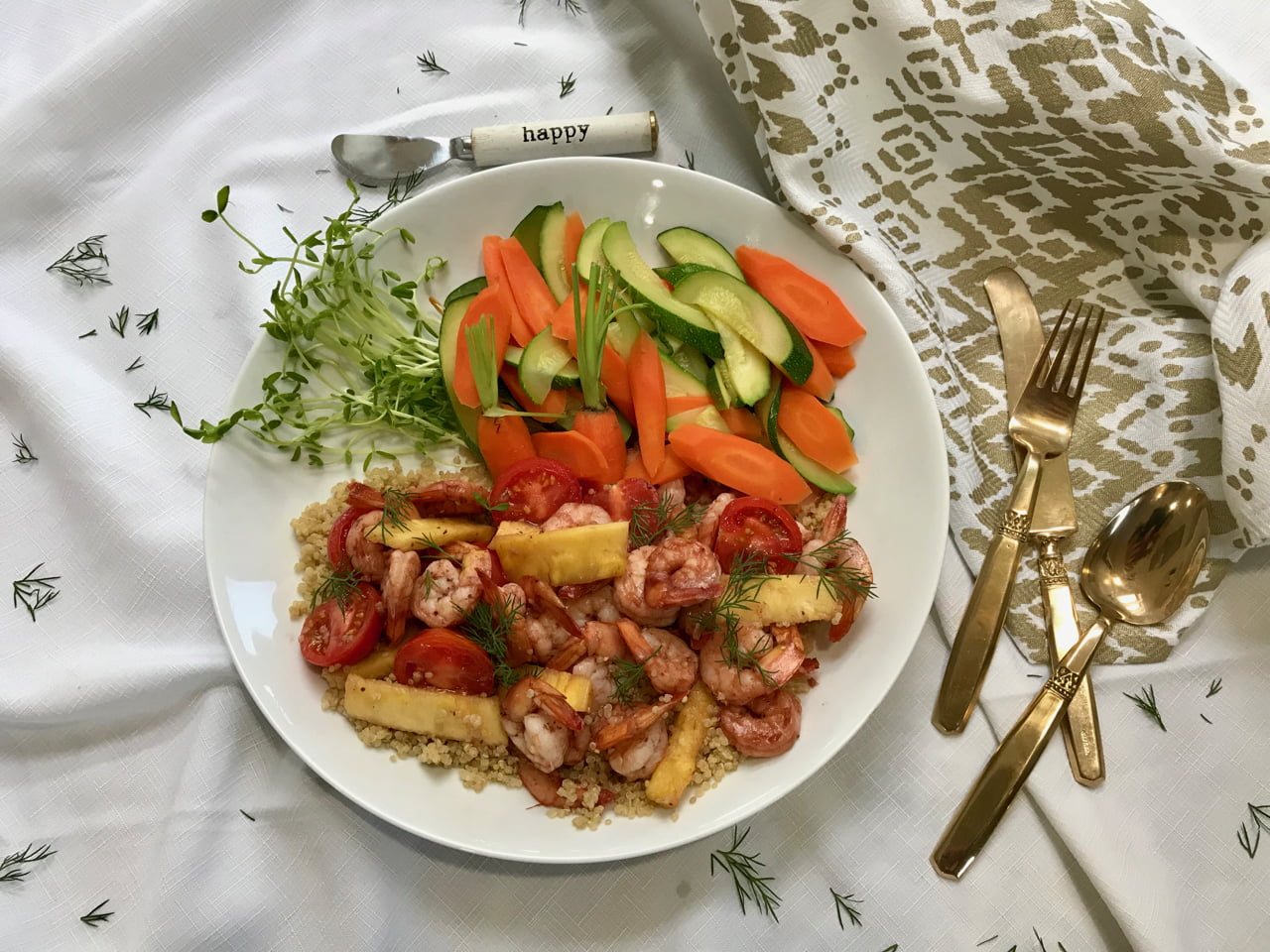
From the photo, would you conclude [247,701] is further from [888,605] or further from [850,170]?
[850,170]

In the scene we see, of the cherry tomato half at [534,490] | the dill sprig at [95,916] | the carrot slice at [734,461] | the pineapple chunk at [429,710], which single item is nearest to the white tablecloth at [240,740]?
the dill sprig at [95,916]

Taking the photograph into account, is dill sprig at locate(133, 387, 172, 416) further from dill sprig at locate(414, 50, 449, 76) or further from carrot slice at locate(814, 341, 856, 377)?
carrot slice at locate(814, 341, 856, 377)

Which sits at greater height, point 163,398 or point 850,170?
point 850,170

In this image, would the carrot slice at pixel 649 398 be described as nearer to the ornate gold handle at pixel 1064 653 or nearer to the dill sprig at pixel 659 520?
the dill sprig at pixel 659 520

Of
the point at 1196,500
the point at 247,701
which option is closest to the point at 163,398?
the point at 247,701

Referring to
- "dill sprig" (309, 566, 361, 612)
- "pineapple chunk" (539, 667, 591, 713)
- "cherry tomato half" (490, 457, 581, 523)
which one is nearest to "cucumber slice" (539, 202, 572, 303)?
"cherry tomato half" (490, 457, 581, 523)

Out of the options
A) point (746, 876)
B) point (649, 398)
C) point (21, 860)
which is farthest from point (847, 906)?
point (21, 860)

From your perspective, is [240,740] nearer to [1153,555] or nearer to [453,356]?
[453,356]
